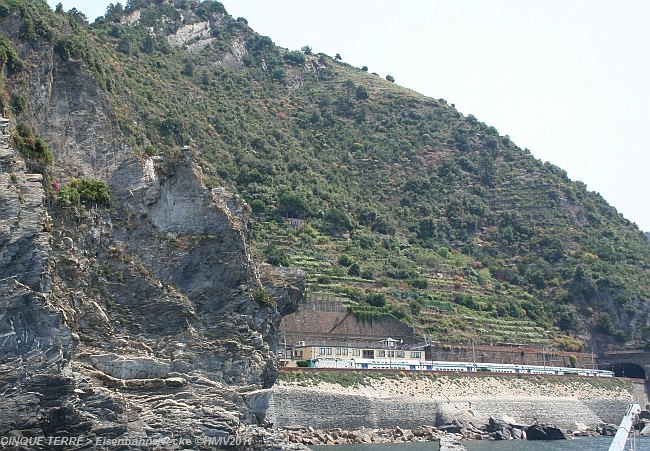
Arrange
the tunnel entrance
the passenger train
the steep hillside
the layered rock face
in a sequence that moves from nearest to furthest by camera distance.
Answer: the layered rock face → the passenger train → the steep hillside → the tunnel entrance

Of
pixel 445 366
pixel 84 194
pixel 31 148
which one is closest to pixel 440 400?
pixel 445 366

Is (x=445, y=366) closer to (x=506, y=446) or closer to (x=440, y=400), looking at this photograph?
(x=440, y=400)

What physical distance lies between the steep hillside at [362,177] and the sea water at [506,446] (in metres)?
23.5

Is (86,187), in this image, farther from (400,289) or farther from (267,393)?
(400,289)

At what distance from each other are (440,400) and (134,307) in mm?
36275

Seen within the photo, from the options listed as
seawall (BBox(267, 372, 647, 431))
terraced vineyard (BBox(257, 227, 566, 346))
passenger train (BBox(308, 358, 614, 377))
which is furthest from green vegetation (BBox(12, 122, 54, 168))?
terraced vineyard (BBox(257, 227, 566, 346))

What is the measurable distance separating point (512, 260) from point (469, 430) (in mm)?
52560

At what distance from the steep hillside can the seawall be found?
1054cm

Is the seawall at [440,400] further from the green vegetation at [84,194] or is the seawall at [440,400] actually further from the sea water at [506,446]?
the green vegetation at [84,194]

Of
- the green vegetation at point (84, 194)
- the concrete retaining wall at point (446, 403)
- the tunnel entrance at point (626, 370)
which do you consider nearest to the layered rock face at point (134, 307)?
the green vegetation at point (84, 194)

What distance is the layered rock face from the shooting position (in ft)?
131

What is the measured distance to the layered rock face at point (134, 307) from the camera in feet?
131

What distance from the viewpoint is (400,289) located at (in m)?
102

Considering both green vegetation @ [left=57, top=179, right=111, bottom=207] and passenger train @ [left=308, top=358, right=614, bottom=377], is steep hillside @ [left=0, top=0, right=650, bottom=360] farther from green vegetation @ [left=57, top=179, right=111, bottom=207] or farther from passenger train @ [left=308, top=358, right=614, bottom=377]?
green vegetation @ [left=57, top=179, right=111, bottom=207]
